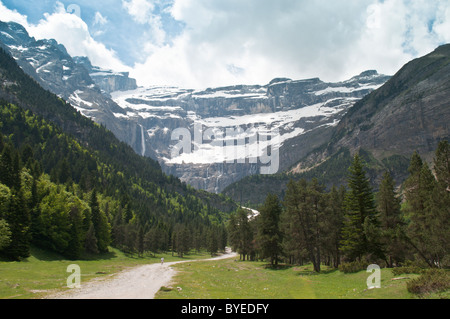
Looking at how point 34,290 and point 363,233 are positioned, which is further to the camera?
point 363,233

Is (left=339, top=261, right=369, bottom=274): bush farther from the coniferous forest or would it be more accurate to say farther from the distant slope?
the distant slope

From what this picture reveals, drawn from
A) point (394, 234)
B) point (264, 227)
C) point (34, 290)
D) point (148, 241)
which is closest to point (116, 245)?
point (148, 241)

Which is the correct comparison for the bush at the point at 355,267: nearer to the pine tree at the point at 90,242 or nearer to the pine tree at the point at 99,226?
the pine tree at the point at 90,242

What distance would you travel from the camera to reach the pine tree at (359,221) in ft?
116

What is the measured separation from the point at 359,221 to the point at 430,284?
2118cm

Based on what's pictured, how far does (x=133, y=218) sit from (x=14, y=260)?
7063 centimetres

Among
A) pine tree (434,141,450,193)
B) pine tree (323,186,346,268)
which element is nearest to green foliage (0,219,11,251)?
pine tree (323,186,346,268)

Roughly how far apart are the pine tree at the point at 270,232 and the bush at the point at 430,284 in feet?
104

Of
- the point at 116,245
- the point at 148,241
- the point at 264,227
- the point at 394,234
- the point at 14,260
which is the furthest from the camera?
the point at 148,241

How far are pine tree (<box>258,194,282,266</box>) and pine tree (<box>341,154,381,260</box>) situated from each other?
14.4 m
